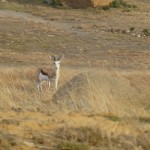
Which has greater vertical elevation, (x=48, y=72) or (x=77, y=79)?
(x=77, y=79)

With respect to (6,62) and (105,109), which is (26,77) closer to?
(6,62)

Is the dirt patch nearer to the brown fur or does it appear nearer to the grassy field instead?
the grassy field

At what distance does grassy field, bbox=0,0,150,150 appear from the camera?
606 cm

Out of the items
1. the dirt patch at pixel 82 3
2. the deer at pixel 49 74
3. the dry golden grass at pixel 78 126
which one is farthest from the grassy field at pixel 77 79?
the dirt patch at pixel 82 3

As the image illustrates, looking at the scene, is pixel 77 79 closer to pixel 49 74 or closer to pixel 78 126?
pixel 78 126

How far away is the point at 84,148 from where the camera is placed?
5.62m

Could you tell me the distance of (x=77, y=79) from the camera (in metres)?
13.5

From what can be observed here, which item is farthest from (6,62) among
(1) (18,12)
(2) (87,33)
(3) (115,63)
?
(1) (18,12)

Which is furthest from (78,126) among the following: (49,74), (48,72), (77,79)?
(48,72)

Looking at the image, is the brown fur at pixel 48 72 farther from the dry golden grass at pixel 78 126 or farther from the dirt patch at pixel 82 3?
the dirt patch at pixel 82 3

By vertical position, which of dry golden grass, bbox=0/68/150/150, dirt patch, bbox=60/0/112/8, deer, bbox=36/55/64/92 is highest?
dry golden grass, bbox=0/68/150/150

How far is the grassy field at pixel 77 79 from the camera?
6062mm

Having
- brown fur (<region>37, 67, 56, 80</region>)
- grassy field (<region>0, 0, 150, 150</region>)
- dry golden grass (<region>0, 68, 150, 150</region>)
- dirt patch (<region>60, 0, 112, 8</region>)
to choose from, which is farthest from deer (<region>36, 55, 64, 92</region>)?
dirt patch (<region>60, 0, 112, 8</region>)

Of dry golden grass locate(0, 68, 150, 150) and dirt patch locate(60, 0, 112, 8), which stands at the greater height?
dry golden grass locate(0, 68, 150, 150)
